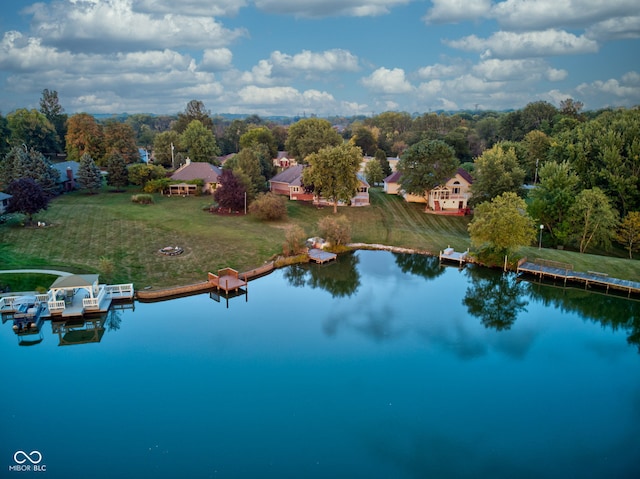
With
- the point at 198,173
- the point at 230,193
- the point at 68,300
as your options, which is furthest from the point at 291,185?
the point at 68,300

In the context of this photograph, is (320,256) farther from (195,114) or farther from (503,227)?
(195,114)

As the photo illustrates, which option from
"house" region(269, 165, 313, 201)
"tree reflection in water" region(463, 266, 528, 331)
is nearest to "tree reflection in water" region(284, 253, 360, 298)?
"tree reflection in water" region(463, 266, 528, 331)

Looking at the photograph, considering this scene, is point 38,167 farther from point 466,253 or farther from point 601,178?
point 601,178

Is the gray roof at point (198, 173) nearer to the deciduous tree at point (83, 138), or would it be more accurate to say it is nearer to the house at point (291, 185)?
the house at point (291, 185)

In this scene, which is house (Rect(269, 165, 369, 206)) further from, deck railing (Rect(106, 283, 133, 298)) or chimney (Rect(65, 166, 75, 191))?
deck railing (Rect(106, 283, 133, 298))

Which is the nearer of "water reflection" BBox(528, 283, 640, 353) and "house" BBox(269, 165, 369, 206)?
"water reflection" BBox(528, 283, 640, 353)

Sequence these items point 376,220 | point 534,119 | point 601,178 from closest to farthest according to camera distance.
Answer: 1. point 601,178
2. point 376,220
3. point 534,119

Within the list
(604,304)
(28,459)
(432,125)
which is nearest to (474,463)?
(28,459)
